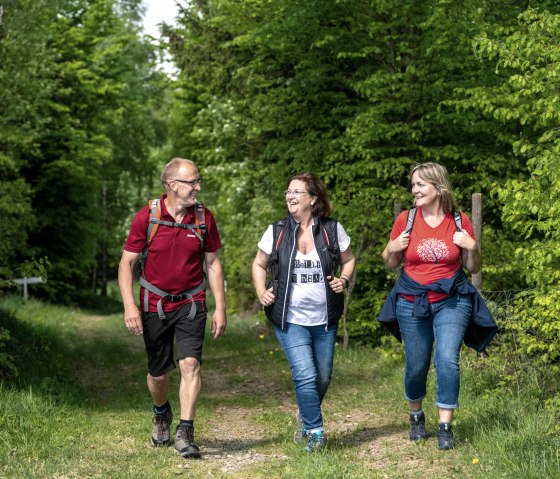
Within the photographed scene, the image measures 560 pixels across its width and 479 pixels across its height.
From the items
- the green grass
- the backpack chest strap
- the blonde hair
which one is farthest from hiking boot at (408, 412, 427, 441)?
the backpack chest strap

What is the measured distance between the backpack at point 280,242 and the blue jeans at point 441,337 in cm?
60

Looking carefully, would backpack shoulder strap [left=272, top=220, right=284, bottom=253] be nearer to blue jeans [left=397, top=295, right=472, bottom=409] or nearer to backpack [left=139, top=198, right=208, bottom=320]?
backpack [left=139, top=198, right=208, bottom=320]

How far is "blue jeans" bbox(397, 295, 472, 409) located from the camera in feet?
19.6

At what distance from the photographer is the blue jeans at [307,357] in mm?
6094

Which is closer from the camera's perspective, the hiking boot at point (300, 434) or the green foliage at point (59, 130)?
the hiking boot at point (300, 434)

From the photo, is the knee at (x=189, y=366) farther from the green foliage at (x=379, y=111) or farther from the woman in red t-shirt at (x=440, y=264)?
the green foliage at (x=379, y=111)

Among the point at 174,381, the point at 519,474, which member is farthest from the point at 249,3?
the point at 519,474

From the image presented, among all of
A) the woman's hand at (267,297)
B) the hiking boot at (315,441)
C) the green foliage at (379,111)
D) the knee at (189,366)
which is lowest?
the hiking boot at (315,441)

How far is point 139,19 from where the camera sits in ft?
160

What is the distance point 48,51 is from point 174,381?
56.6 feet

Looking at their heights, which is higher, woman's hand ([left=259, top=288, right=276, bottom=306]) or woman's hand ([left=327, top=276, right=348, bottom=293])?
woman's hand ([left=327, top=276, right=348, bottom=293])

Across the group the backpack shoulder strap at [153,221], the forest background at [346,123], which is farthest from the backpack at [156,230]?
the forest background at [346,123]

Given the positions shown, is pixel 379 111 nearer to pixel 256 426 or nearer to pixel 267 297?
pixel 256 426

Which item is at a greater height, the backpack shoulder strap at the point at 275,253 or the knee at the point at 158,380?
the backpack shoulder strap at the point at 275,253
